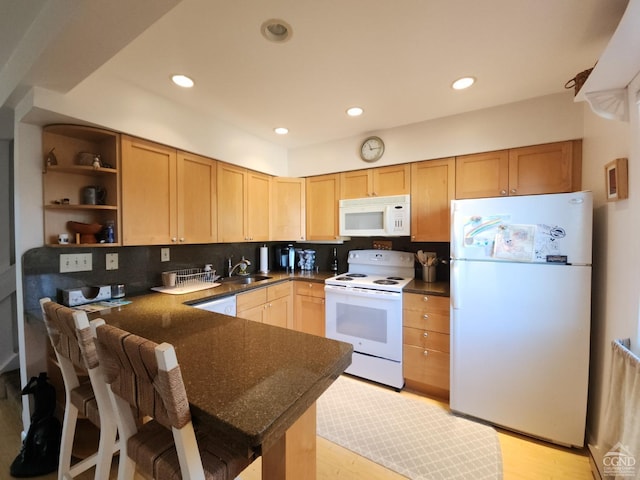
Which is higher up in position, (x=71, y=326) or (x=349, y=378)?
(x=71, y=326)

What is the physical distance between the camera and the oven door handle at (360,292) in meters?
2.38

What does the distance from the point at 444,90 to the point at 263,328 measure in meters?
2.11

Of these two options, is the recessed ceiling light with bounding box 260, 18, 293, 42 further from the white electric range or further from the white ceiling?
the white electric range

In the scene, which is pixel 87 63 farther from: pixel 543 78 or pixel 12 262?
pixel 543 78

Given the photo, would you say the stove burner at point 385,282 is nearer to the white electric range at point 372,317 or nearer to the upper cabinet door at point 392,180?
the white electric range at point 372,317

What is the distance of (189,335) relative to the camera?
1.32 meters

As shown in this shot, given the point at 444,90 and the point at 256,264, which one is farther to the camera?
the point at 256,264

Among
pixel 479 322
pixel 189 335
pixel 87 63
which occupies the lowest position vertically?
pixel 479 322

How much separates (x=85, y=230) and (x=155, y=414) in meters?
1.65

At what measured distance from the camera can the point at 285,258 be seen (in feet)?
11.7

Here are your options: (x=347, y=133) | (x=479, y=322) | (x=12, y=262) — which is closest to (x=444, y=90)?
(x=347, y=133)

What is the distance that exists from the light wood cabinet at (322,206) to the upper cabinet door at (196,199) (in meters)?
1.13

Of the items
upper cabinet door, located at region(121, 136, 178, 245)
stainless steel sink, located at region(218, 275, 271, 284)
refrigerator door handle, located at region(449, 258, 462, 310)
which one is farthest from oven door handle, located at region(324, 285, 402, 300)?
upper cabinet door, located at region(121, 136, 178, 245)

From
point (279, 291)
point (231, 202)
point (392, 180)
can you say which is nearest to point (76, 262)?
point (231, 202)
